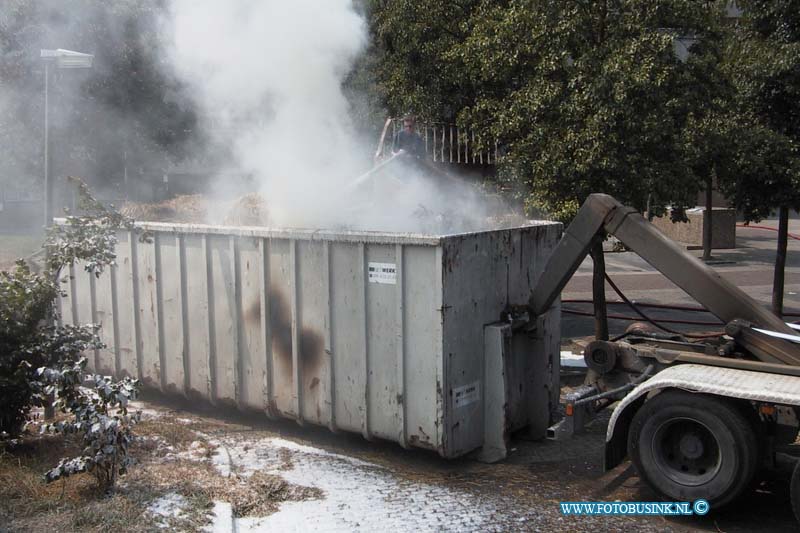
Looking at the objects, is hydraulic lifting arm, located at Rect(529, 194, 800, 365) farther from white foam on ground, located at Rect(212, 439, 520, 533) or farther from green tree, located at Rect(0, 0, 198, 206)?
green tree, located at Rect(0, 0, 198, 206)

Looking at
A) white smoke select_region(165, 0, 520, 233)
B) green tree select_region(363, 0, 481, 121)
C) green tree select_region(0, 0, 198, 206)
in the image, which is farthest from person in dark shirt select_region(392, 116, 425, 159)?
green tree select_region(0, 0, 198, 206)

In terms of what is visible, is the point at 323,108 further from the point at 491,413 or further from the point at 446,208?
the point at 491,413

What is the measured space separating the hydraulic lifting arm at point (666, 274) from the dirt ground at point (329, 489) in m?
0.95

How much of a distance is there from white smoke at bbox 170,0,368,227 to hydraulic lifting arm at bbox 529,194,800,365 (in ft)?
8.19

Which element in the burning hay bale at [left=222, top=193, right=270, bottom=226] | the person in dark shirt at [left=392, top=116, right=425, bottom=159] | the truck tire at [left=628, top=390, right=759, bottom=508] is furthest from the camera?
the person in dark shirt at [left=392, top=116, right=425, bottom=159]

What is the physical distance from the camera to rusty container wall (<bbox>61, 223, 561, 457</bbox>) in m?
6.30

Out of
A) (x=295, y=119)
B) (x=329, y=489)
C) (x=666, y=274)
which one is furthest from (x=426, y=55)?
(x=329, y=489)

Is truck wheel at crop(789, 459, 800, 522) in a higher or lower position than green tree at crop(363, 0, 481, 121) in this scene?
lower

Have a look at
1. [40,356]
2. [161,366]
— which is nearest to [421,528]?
[40,356]

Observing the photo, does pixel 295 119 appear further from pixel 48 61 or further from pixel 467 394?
pixel 467 394

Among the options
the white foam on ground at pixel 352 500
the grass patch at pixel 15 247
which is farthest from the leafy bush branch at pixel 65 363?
the grass patch at pixel 15 247

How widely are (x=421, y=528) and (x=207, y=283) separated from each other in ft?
11.3

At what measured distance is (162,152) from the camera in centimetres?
1789

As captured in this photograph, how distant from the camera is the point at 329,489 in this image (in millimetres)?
6000
